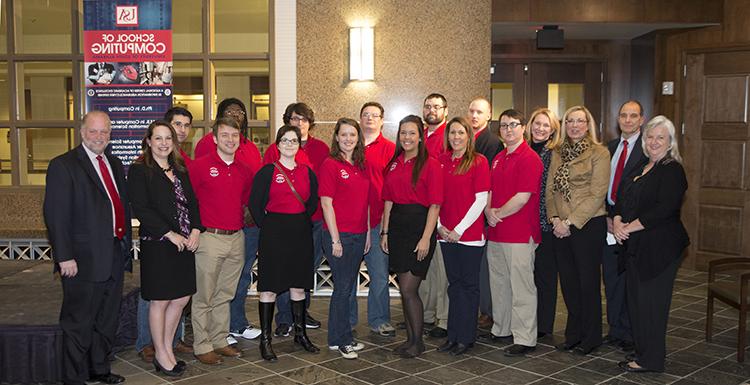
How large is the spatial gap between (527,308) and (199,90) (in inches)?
158

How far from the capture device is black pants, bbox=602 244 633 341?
4797 mm

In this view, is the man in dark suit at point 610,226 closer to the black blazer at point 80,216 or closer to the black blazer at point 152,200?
the black blazer at point 152,200

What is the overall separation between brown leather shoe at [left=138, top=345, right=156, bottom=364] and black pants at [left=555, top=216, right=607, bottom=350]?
2769 mm

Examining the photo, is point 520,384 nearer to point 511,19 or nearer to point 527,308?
point 527,308

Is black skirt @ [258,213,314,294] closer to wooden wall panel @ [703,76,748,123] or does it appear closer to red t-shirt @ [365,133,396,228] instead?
red t-shirt @ [365,133,396,228]

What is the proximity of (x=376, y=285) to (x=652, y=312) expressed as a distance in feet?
6.27

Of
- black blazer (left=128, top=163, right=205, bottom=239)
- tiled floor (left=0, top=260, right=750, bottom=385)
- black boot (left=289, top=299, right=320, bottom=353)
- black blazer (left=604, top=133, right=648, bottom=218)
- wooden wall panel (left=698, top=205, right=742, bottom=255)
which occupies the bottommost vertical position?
tiled floor (left=0, top=260, right=750, bottom=385)

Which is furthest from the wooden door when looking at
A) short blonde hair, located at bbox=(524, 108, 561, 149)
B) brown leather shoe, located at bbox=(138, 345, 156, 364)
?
brown leather shoe, located at bbox=(138, 345, 156, 364)

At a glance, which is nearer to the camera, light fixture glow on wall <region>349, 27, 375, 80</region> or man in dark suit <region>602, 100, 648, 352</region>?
man in dark suit <region>602, 100, 648, 352</region>

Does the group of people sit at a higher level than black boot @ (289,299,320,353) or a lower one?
higher

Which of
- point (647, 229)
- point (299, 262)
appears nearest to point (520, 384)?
point (647, 229)

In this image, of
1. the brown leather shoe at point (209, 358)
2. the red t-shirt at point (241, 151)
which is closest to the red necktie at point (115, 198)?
the red t-shirt at point (241, 151)

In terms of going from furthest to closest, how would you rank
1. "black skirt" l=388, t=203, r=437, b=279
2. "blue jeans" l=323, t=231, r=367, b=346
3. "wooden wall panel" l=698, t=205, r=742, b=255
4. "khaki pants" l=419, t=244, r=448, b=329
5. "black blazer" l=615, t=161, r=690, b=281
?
"wooden wall panel" l=698, t=205, r=742, b=255, "khaki pants" l=419, t=244, r=448, b=329, "blue jeans" l=323, t=231, r=367, b=346, "black skirt" l=388, t=203, r=437, b=279, "black blazer" l=615, t=161, r=690, b=281

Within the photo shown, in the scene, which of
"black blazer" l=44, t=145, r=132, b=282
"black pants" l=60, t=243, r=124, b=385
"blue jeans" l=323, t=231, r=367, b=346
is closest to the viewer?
"black blazer" l=44, t=145, r=132, b=282
